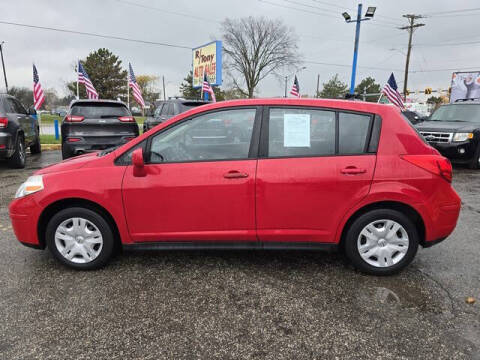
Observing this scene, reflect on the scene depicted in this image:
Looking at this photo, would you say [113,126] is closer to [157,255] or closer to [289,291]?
[157,255]

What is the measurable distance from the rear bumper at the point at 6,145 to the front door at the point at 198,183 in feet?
20.2

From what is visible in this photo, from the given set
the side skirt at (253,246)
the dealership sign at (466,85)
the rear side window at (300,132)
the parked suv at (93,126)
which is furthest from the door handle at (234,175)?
the dealership sign at (466,85)

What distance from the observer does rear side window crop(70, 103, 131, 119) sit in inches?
324

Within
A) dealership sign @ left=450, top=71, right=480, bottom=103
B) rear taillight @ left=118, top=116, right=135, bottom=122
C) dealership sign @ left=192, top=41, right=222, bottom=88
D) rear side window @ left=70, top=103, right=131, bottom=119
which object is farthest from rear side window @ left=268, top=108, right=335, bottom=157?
dealership sign @ left=192, top=41, right=222, bottom=88

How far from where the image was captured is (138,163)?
10.0ft

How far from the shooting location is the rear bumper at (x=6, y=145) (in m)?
7.64

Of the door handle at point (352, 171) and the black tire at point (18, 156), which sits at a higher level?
the door handle at point (352, 171)

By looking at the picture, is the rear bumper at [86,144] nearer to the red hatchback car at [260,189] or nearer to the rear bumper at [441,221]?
the red hatchback car at [260,189]

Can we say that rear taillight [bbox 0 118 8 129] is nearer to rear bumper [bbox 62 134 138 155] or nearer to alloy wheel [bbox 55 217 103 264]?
rear bumper [bbox 62 134 138 155]

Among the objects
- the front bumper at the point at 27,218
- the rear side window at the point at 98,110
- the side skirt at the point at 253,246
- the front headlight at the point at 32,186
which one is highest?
the rear side window at the point at 98,110

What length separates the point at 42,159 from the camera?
10375 millimetres

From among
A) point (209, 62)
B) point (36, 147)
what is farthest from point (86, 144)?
point (209, 62)

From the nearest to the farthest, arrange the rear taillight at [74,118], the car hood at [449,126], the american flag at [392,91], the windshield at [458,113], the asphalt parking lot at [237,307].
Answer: the asphalt parking lot at [237,307] < the rear taillight at [74,118] < the car hood at [449,126] < the windshield at [458,113] < the american flag at [392,91]

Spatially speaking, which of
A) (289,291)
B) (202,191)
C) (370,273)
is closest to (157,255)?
(202,191)
